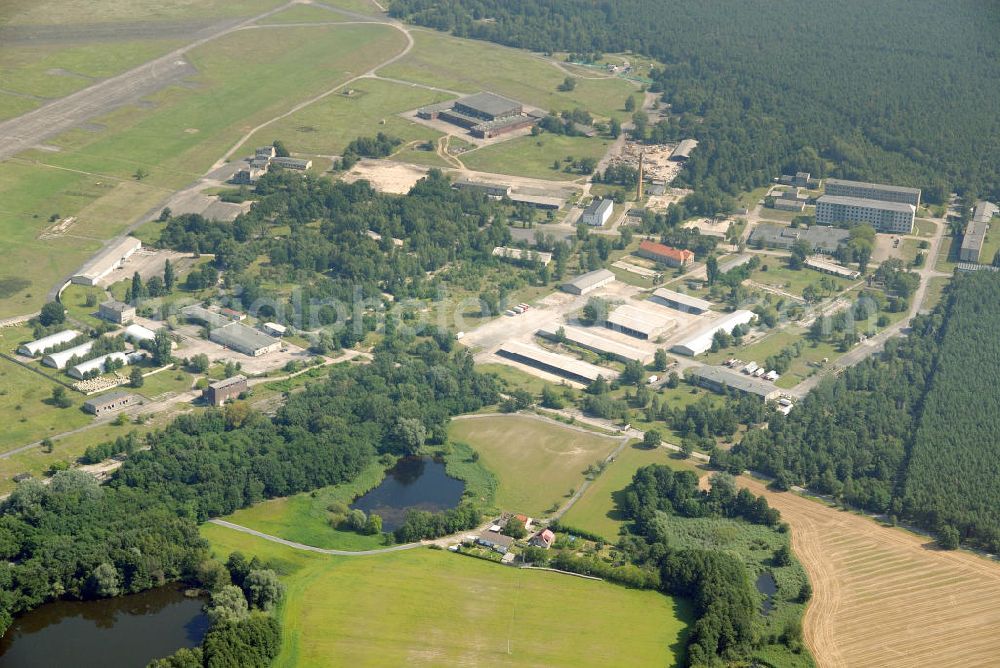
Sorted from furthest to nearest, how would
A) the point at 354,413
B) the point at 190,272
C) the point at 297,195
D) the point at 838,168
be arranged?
the point at 838,168, the point at 297,195, the point at 190,272, the point at 354,413

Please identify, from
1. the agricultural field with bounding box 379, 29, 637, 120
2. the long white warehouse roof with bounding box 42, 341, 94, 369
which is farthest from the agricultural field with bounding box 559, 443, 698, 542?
the agricultural field with bounding box 379, 29, 637, 120

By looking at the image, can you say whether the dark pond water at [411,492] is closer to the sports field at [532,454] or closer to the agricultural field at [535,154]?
the sports field at [532,454]

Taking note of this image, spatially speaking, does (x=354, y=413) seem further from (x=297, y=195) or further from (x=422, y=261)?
(x=297, y=195)

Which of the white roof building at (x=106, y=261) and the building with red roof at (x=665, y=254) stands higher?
the building with red roof at (x=665, y=254)

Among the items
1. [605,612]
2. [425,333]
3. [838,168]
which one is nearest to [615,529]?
[605,612]

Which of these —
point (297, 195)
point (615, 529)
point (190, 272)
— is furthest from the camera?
point (297, 195)

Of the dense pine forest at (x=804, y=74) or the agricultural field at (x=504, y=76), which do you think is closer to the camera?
the dense pine forest at (x=804, y=74)

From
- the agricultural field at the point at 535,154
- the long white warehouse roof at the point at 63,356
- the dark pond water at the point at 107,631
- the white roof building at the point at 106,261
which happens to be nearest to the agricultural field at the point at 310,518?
the dark pond water at the point at 107,631
